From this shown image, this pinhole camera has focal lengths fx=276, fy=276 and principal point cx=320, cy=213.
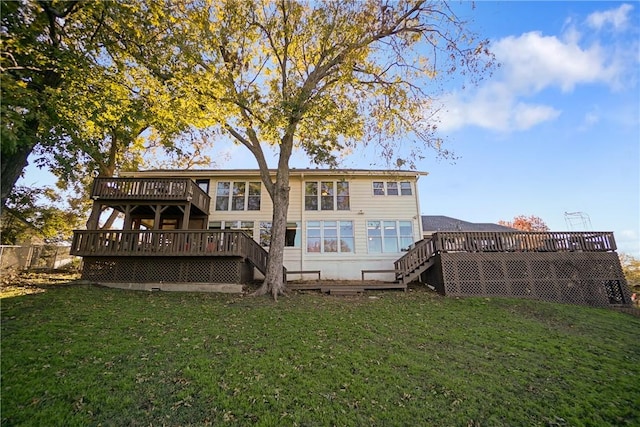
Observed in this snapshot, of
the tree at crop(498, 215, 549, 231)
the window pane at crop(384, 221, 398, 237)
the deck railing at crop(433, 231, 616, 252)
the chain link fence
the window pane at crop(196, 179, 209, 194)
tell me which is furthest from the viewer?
the tree at crop(498, 215, 549, 231)

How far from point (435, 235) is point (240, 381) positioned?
10402 mm

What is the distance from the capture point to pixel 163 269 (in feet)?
39.1

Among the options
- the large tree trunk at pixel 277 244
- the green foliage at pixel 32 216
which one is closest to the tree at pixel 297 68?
the large tree trunk at pixel 277 244

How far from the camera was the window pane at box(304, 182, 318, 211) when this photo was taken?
16234 millimetres

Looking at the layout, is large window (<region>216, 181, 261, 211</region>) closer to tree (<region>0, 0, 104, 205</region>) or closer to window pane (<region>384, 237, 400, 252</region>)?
window pane (<region>384, 237, 400, 252</region>)

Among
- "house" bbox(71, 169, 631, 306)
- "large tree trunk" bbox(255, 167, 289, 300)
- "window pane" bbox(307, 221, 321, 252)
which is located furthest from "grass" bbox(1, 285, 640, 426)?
"window pane" bbox(307, 221, 321, 252)

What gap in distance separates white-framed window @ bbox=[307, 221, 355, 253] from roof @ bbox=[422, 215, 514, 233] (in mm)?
6730

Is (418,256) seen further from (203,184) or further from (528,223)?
(528,223)

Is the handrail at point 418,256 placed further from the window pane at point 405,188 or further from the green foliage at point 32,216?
the green foliage at point 32,216

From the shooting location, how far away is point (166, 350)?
213 inches

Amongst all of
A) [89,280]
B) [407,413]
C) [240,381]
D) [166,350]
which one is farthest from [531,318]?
[89,280]

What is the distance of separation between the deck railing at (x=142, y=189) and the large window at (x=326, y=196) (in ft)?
21.0

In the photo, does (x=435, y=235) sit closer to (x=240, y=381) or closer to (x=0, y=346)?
(x=240, y=381)

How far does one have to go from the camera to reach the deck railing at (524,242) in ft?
39.8
